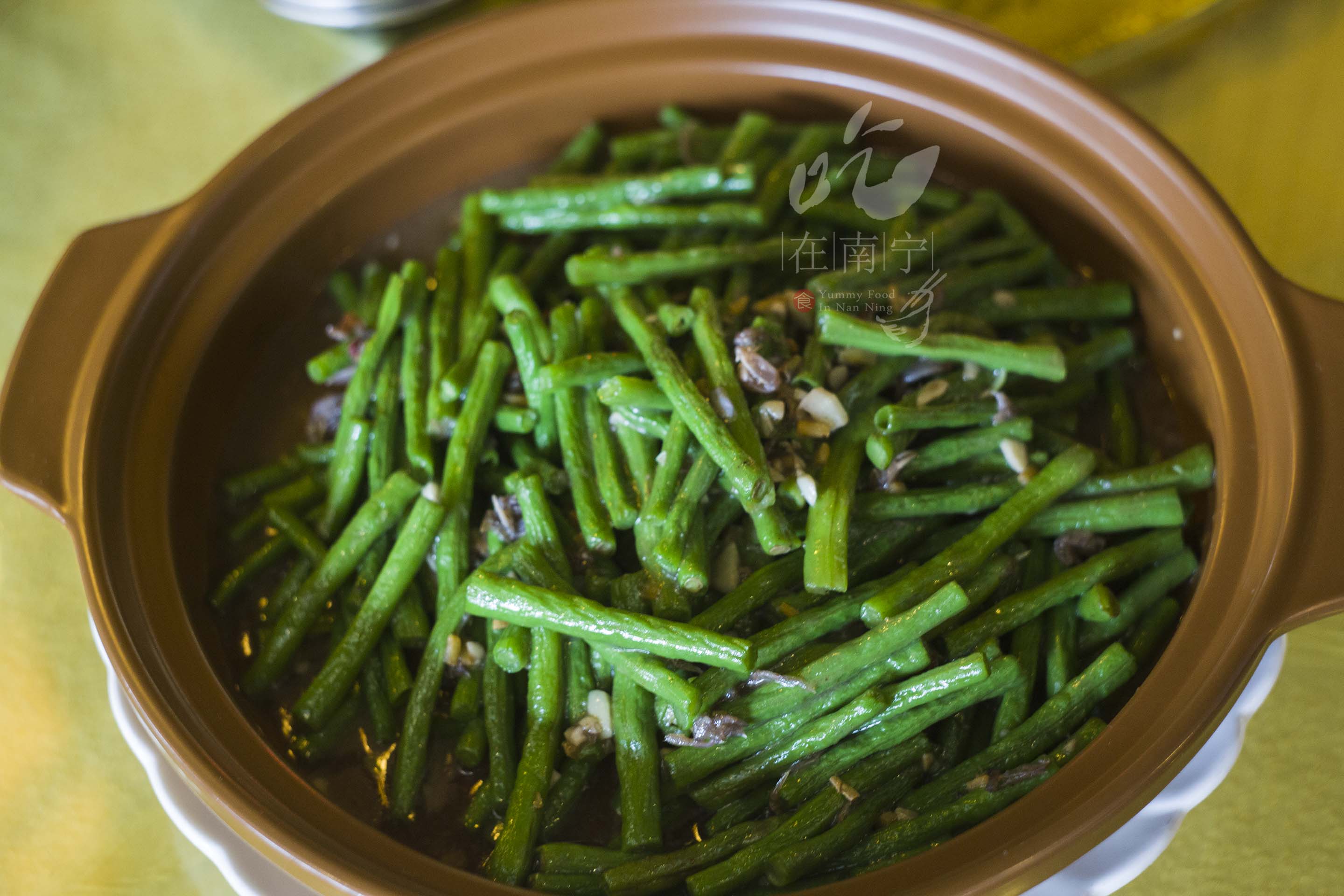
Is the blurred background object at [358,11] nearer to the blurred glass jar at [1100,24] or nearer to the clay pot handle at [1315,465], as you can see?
the blurred glass jar at [1100,24]

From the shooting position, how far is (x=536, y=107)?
2693 mm

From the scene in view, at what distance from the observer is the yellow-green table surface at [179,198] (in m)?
2.22

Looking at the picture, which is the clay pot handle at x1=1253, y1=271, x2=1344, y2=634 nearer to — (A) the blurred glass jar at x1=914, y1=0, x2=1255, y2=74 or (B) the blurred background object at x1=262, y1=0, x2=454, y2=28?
(A) the blurred glass jar at x1=914, y1=0, x2=1255, y2=74

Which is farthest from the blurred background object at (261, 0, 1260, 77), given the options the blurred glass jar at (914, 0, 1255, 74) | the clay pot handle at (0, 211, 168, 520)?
the clay pot handle at (0, 211, 168, 520)

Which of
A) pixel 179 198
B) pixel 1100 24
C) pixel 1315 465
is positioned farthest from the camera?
pixel 179 198

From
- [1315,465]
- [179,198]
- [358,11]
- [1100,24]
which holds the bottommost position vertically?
[1315,465]

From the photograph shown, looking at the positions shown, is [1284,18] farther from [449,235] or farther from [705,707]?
[705,707]

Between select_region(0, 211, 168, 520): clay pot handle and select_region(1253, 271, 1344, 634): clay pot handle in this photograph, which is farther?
select_region(0, 211, 168, 520): clay pot handle

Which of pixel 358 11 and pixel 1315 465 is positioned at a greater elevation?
pixel 358 11

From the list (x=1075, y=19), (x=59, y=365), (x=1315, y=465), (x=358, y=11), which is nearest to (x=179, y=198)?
(x=358, y=11)

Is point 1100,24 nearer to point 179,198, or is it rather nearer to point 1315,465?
point 1315,465

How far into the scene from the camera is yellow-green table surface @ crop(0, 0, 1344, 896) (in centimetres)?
222

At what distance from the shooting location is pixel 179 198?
3309mm

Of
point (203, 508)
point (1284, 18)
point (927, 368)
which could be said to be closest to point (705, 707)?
point (927, 368)
